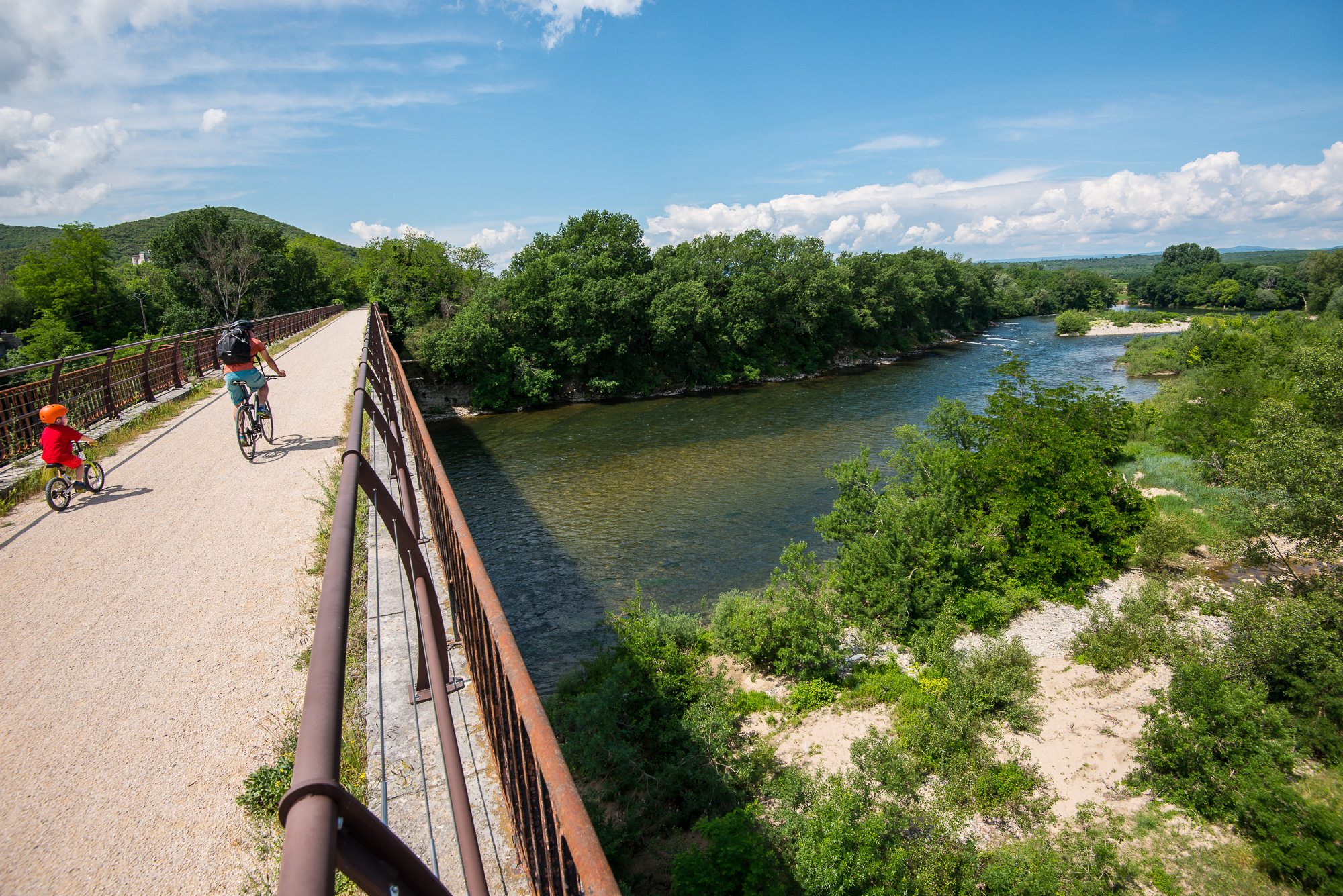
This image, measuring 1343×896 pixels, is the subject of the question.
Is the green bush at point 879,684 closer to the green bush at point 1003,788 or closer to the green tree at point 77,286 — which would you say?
the green bush at point 1003,788

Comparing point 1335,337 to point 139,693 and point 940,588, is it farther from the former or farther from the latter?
point 139,693

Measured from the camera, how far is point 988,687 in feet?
38.5

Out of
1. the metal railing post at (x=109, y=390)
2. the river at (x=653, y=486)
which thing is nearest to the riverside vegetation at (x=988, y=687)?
the river at (x=653, y=486)

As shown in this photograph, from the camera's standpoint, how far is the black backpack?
31.3ft

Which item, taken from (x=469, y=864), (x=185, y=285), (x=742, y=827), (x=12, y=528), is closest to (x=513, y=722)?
(x=469, y=864)

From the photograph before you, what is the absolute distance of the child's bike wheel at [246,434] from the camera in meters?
9.55

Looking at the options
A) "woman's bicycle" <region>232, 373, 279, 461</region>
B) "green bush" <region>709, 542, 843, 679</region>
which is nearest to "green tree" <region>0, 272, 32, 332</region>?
"woman's bicycle" <region>232, 373, 279, 461</region>

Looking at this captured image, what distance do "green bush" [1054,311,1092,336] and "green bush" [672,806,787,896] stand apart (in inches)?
3135

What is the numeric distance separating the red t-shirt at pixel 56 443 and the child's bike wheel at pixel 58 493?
250mm

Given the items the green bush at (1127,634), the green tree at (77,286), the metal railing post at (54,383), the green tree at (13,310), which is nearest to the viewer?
the metal railing post at (54,383)

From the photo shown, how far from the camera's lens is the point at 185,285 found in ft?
171

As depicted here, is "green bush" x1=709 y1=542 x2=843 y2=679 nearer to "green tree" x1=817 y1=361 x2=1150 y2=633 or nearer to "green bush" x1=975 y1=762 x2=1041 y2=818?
"green tree" x1=817 y1=361 x2=1150 y2=633

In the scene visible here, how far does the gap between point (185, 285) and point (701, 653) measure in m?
58.4

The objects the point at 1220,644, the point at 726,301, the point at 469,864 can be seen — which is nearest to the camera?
the point at 469,864
